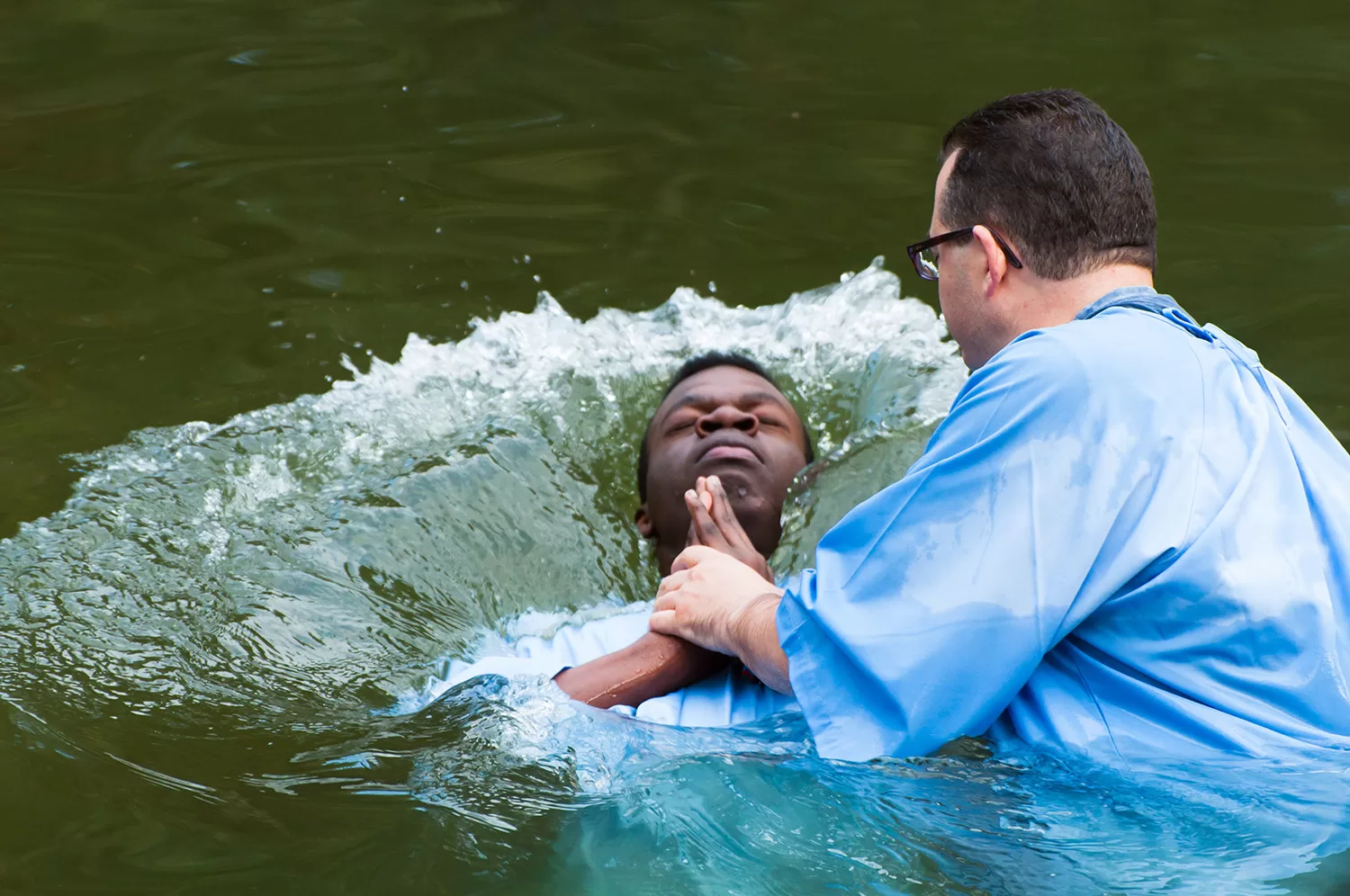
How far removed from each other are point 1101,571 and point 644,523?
2337 millimetres

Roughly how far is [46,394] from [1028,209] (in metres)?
4.27

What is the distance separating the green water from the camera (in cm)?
289

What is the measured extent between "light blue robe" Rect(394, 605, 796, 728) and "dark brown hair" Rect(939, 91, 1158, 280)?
125cm

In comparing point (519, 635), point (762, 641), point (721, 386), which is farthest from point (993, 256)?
point (519, 635)

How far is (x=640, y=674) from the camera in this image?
344 centimetres

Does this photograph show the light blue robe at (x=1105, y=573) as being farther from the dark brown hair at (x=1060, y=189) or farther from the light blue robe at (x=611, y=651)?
the light blue robe at (x=611, y=651)

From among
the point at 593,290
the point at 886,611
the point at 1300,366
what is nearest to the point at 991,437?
the point at 886,611

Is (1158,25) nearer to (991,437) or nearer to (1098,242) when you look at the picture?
(1098,242)

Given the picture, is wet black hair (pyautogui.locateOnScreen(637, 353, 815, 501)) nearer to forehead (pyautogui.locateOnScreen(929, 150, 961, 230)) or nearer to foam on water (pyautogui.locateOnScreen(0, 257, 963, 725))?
foam on water (pyautogui.locateOnScreen(0, 257, 963, 725))

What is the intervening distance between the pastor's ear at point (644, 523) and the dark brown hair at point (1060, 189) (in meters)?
1.90

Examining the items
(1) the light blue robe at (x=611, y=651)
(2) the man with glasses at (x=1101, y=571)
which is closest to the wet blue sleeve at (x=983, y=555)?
(2) the man with glasses at (x=1101, y=571)

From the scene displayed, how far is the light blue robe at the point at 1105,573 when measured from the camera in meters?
2.49

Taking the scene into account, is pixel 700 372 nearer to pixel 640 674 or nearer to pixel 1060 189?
pixel 640 674

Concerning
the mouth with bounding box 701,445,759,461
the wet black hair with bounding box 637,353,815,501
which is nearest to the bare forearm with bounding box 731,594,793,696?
the mouth with bounding box 701,445,759,461
